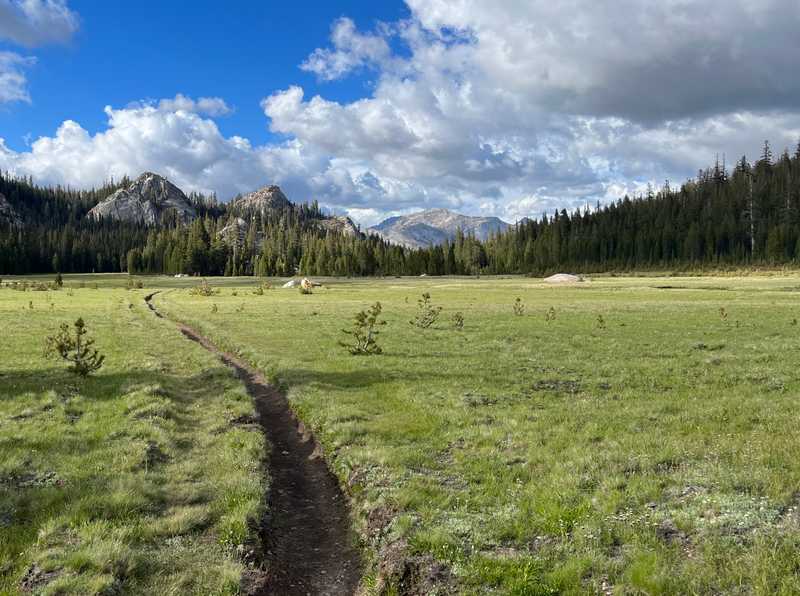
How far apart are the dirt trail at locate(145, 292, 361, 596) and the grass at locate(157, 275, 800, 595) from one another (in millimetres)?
520

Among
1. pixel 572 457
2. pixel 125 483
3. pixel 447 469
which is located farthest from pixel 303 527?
pixel 572 457

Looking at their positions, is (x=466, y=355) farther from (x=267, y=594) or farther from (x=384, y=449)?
(x=267, y=594)

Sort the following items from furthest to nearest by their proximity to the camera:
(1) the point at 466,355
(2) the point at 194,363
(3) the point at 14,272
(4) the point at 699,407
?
(3) the point at 14,272
(1) the point at 466,355
(2) the point at 194,363
(4) the point at 699,407

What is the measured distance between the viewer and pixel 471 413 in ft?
55.9

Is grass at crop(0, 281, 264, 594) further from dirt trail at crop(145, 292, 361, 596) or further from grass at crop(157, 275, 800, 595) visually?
grass at crop(157, 275, 800, 595)

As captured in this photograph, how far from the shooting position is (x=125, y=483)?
11219 mm

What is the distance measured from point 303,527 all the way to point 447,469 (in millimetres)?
3663

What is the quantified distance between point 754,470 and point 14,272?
735 feet

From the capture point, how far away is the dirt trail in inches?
352

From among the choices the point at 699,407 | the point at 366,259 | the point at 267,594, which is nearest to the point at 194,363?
the point at 267,594

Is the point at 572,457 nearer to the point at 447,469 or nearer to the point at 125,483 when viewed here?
the point at 447,469

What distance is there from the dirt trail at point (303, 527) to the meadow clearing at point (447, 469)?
0.42 meters

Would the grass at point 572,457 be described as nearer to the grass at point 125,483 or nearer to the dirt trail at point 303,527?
the dirt trail at point 303,527

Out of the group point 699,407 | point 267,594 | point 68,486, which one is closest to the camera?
→ point 267,594
